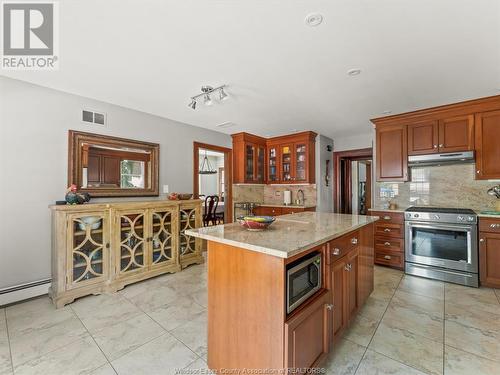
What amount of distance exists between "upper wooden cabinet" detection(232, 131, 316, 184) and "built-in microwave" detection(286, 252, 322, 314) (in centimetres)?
347

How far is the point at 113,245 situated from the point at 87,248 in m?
0.26

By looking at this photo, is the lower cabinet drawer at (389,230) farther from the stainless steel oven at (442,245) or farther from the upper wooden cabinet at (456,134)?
the upper wooden cabinet at (456,134)

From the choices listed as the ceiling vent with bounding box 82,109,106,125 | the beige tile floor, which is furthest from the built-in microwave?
the ceiling vent with bounding box 82,109,106,125

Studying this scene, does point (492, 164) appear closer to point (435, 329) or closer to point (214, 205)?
point (435, 329)

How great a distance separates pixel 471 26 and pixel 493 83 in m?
1.40

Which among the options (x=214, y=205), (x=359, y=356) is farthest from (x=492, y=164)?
(x=214, y=205)

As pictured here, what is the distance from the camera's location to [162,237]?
133 inches

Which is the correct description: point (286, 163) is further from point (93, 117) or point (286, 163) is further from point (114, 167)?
point (93, 117)

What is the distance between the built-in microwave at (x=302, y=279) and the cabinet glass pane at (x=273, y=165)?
12.7 ft

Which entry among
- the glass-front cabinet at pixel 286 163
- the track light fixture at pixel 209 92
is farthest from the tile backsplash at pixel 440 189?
the track light fixture at pixel 209 92

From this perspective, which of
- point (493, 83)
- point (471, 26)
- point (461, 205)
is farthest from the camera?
point (461, 205)

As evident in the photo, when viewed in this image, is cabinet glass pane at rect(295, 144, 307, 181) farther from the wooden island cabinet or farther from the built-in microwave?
the built-in microwave

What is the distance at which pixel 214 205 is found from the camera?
554cm

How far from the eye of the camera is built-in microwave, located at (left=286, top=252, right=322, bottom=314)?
129 centimetres
